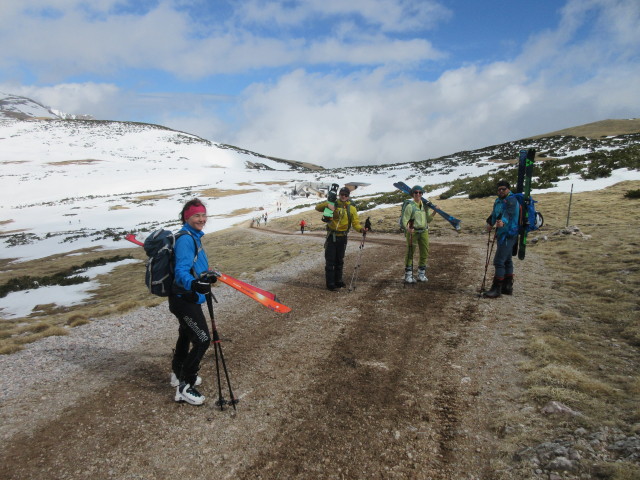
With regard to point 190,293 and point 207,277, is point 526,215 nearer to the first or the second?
point 207,277

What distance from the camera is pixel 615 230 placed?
14.8 metres

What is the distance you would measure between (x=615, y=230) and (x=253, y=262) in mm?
16201

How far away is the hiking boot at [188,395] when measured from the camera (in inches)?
204

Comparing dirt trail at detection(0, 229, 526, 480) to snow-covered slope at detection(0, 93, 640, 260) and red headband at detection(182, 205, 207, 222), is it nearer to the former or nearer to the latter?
red headband at detection(182, 205, 207, 222)

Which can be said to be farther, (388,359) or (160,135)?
(160,135)

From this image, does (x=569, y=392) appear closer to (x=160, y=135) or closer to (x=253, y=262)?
(x=253, y=262)

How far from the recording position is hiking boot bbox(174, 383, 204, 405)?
17.0 feet

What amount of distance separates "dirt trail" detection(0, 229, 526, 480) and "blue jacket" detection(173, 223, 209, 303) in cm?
185

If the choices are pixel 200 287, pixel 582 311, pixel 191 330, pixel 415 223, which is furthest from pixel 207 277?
pixel 582 311

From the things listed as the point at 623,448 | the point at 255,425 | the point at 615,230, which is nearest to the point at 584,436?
the point at 623,448

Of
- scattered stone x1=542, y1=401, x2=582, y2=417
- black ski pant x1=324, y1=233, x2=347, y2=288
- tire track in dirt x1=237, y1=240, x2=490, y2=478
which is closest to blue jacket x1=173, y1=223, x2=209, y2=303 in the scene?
tire track in dirt x1=237, y1=240, x2=490, y2=478

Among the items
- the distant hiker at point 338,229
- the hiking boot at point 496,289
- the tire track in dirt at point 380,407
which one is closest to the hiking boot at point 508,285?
the hiking boot at point 496,289

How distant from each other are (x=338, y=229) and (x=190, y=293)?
6.09m

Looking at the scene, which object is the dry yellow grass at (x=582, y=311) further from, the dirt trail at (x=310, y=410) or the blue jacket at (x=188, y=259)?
the blue jacket at (x=188, y=259)
